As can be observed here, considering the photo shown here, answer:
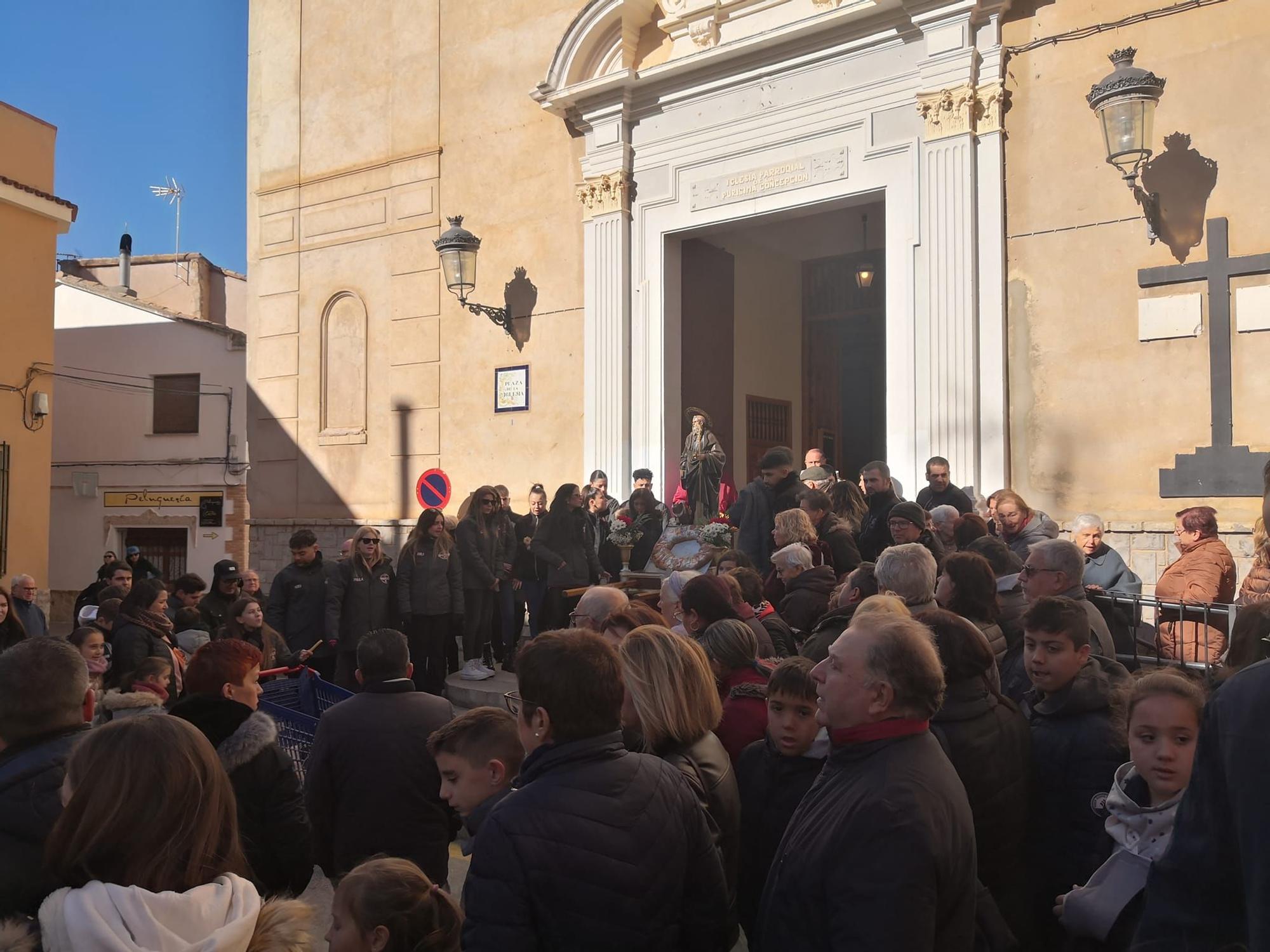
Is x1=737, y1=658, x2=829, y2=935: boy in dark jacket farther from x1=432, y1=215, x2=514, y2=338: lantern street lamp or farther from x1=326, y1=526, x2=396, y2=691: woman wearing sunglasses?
x1=432, y1=215, x2=514, y2=338: lantern street lamp

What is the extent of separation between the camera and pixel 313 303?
47.1 feet

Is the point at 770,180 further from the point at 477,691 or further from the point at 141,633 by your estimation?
the point at 141,633

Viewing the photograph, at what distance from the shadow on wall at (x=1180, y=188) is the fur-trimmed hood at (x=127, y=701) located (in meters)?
8.24

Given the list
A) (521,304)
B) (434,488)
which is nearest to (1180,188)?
(521,304)

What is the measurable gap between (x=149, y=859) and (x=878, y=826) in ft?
4.56

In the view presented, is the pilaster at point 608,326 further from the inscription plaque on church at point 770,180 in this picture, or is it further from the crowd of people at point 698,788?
the crowd of people at point 698,788

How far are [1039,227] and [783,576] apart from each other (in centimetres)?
528

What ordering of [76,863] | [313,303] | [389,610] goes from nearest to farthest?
[76,863] → [389,610] → [313,303]

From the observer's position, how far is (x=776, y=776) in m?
2.97

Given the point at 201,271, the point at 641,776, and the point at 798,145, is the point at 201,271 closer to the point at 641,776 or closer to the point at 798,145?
the point at 798,145


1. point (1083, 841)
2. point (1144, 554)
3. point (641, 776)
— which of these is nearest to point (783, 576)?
point (1083, 841)

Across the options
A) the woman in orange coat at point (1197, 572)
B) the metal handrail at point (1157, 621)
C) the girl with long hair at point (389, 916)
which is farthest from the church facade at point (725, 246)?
the girl with long hair at point (389, 916)

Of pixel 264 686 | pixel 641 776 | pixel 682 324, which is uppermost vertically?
pixel 682 324

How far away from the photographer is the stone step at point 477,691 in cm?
897
